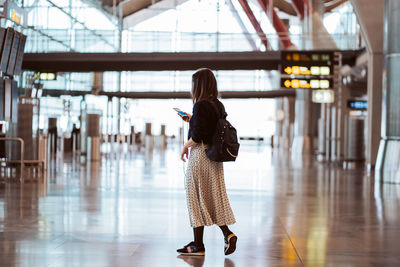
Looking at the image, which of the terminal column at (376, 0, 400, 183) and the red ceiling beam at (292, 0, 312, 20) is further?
the red ceiling beam at (292, 0, 312, 20)

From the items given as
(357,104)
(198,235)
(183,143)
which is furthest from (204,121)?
(357,104)

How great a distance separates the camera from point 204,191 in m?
5.90

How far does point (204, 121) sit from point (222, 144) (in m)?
0.28

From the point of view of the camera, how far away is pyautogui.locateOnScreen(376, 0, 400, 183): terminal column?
610 inches

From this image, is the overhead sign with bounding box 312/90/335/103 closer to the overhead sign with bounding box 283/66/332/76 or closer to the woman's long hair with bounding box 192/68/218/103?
the overhead sign with bounding box 283/66/332/76

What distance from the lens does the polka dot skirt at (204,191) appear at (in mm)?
5859

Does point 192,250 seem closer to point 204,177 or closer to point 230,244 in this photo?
point 230,244

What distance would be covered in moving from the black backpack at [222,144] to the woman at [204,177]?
0.10m

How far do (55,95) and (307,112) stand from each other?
17.1 meters

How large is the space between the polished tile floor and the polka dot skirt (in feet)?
1.20

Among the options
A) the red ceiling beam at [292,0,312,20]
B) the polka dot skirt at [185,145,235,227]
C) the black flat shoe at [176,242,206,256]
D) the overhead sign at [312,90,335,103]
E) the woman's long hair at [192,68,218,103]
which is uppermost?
the red ceiling beam at [292,0,312,20]

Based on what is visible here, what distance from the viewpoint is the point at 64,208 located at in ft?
30.0

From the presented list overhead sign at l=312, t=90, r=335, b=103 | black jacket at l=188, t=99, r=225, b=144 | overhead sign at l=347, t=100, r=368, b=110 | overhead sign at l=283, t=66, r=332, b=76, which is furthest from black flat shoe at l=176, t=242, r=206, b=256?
overhead sign at l=312, t=90, r=335, b=103

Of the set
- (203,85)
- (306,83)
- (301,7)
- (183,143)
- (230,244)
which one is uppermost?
(301,7)
